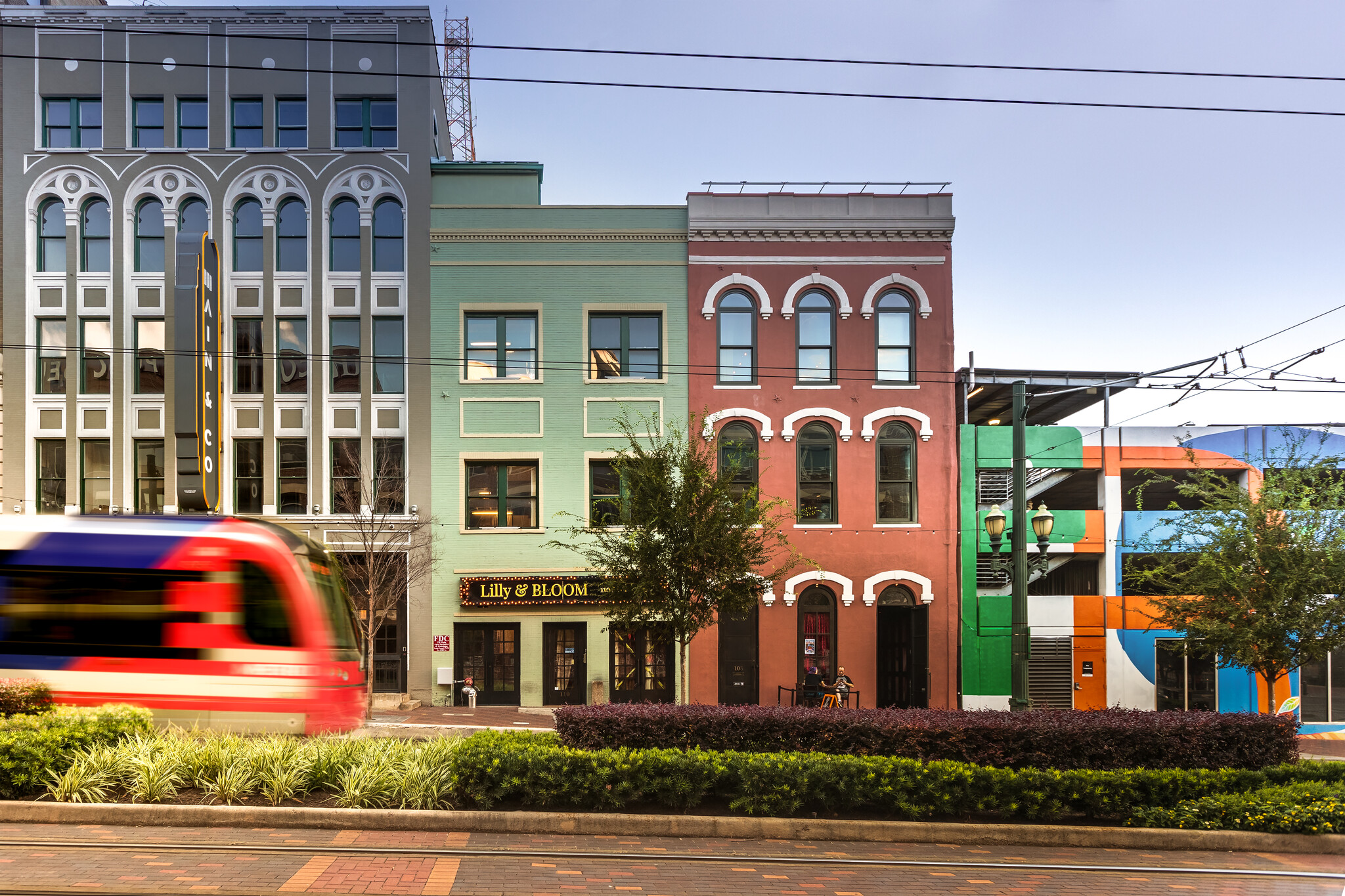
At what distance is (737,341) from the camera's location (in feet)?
71.6

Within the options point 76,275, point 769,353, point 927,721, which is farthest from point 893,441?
point 76,275

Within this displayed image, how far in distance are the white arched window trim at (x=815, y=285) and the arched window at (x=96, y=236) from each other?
17.3 m

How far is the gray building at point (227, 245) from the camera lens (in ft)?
69.7

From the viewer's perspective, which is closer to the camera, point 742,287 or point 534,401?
point 534,401

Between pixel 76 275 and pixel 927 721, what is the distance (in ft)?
74.4

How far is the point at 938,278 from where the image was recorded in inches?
862

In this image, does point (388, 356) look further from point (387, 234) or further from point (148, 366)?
point (148, 366)

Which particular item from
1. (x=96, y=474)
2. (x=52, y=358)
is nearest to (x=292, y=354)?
(x=96, y=474)

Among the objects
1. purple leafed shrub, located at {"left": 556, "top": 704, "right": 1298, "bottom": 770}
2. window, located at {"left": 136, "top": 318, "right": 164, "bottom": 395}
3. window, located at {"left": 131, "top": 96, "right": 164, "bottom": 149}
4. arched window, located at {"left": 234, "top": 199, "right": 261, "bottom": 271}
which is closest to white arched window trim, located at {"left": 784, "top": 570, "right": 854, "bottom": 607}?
purple leafed shrub, located at {"left": 556, "top": 704, "right": 1298, "bottom": 770}

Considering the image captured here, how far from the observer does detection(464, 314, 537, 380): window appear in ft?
70.7

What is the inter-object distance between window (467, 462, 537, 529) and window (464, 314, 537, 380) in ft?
7.62

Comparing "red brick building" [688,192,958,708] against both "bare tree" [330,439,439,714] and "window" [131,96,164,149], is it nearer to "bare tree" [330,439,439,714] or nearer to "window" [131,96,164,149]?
"bare tree" [330,439,439,714]

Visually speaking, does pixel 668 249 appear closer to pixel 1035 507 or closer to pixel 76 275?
pixel 1035 507

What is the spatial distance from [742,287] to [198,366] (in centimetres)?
1335
